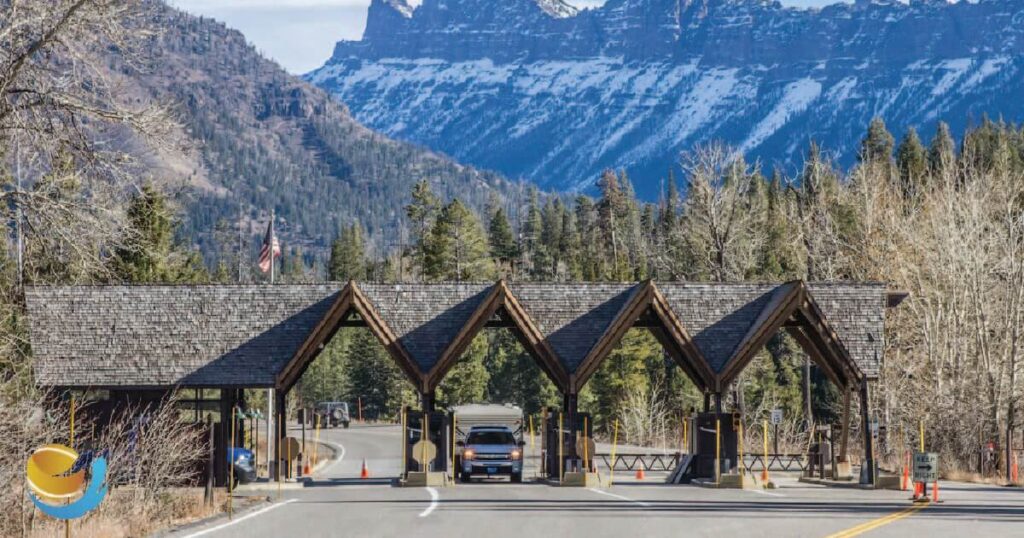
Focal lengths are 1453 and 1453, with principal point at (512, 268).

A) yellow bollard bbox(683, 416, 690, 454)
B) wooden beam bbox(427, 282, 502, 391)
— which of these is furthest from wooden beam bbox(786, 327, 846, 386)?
wooden beam bbox(427, 282, 502, 391)

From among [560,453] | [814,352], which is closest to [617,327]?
[560,453]

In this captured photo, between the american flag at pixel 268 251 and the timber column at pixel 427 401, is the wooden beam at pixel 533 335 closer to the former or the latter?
the timber column at pixel 427 401

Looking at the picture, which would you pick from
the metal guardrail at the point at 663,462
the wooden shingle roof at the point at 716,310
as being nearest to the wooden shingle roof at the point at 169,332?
the wooden shingle roof at the point at 716,310

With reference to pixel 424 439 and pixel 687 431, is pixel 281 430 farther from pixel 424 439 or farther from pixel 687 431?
pixel 687 431

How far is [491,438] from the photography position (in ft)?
144

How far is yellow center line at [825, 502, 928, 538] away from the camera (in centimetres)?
2160

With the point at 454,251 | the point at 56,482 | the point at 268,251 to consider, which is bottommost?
the point at 56,482

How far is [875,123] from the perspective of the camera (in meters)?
168

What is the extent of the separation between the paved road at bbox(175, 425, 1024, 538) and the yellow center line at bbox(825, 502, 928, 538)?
0.06 feet

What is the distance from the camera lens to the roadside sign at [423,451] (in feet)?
130

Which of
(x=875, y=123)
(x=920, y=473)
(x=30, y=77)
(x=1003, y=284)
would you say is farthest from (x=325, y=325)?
(x=875, y=123)

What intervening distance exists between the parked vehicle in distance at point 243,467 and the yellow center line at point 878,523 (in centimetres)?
1839

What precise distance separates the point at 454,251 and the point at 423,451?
237 feet

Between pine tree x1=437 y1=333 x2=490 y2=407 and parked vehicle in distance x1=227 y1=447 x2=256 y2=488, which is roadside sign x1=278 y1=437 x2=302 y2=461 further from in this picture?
pine tree x1=437 y1=333 x2=490 y2=407
